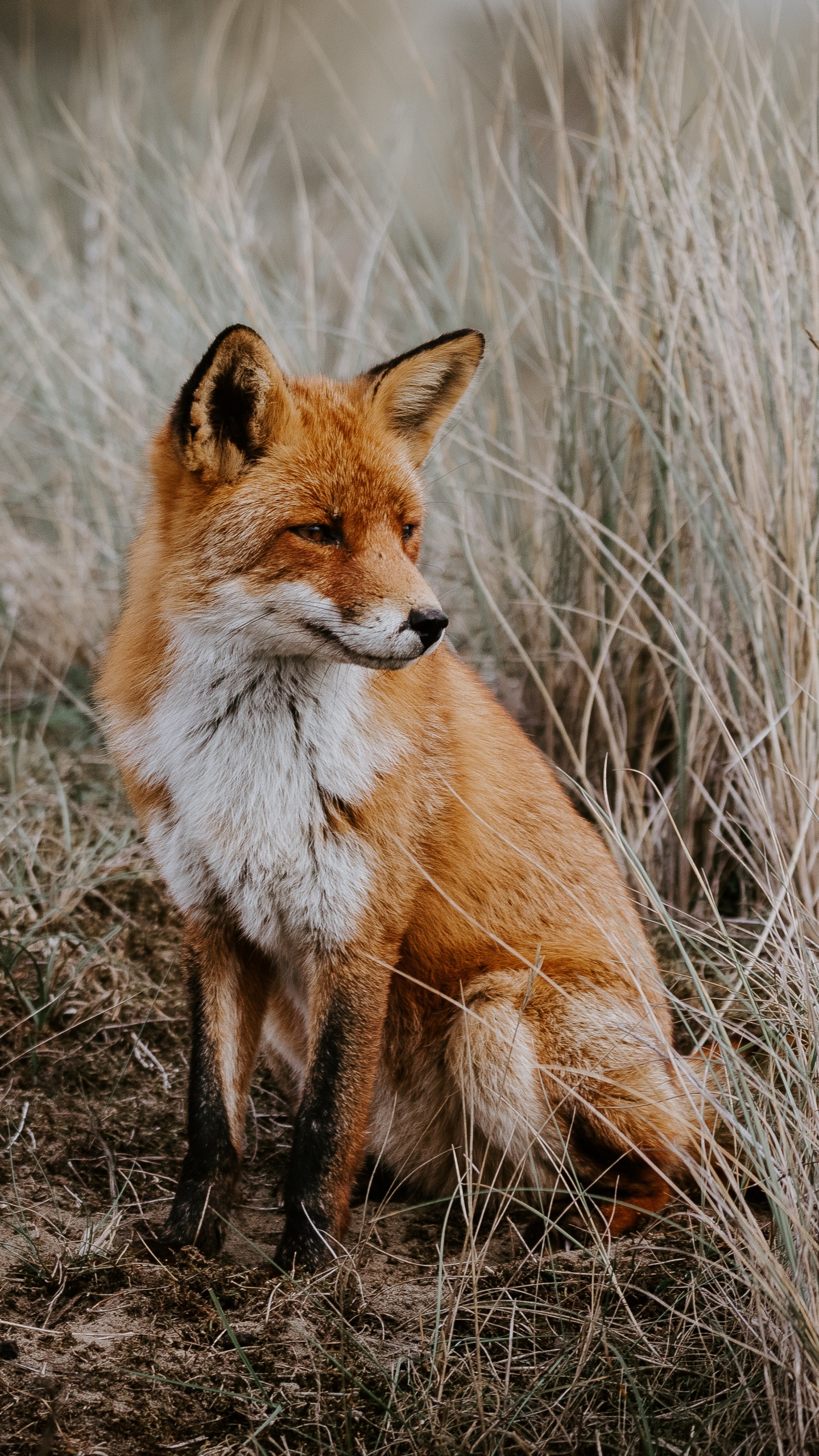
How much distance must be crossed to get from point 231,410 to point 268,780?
2.99ft

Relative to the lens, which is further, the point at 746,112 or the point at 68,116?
the point at 68,116

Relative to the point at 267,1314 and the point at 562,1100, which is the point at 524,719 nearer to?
the point at 562,1100

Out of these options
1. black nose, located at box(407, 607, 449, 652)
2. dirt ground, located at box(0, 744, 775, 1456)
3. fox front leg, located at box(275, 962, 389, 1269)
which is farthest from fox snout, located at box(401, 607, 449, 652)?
dirt ground, located at box(0, 744, 775, 1456)

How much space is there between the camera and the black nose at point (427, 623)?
103 inches

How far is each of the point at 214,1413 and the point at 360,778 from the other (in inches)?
55.1

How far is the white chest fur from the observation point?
A: 9.20ft

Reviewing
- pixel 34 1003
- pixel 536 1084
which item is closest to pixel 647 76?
pixel 536 1084

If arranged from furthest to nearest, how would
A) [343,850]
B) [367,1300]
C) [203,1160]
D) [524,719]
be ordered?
[524,719]
[203,1160]
[343,850]
[367,1300]

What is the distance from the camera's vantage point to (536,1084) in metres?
2.97

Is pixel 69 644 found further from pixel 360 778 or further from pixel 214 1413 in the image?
pixel 214 1413

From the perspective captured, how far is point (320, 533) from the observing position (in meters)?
2.76

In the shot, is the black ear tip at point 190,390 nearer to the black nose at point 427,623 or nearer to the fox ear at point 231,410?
the fox ear at point 231,410

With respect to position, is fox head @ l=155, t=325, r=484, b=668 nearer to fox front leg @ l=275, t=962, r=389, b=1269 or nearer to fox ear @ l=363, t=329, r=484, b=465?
fox ear @ l=363, t=329, r=484, b=465

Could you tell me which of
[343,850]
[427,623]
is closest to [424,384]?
[427,623]
